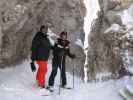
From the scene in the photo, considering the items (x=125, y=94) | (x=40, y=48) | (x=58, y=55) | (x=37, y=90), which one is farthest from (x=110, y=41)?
(x=125, y=94)

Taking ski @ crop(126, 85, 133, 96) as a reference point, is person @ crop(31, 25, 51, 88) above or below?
above

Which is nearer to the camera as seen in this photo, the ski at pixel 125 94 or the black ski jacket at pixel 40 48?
the ski at pixel 125 94

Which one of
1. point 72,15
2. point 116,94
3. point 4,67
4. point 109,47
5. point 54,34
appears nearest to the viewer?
point 116,94

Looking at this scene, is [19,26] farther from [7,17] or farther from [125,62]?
[125,62]

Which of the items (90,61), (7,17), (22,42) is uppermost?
(7,17)

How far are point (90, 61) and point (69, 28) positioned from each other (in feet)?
7.53

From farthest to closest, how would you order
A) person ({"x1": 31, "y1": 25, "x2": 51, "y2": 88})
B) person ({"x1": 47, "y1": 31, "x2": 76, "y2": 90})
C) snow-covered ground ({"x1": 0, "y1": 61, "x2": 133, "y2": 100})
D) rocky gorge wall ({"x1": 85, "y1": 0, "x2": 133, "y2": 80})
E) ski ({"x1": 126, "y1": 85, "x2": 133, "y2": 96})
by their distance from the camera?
rocky gorge wall ({"x1": 85, "y1": 0, "x2": 133, "y2": 80}), person ({"x1": 47, "y1": 31, "x2": 76, "y2": 90}), person ({"x1": 31, "y1": 25, "x2": 51, "y2": 88}), snow-covered ground ({"x1": 0, "y1": 61, "x2": 133, "y2": 100}), ski ({"x1": 126, "y1": 85, "x2": 133, "y2": 96})

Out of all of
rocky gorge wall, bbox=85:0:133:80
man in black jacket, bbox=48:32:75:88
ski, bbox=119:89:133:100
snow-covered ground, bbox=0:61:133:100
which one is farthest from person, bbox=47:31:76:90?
rocky gorge wall, bbox=85:0:133:80

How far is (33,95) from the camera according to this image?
1089 cm

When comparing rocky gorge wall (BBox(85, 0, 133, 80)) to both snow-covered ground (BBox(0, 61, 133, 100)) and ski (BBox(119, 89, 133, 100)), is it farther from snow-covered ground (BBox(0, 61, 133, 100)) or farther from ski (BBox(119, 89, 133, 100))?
ski (BBox(119, 89, 133, 100))

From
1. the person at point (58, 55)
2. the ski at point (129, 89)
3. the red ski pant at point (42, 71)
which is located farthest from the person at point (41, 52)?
the ski at point (129, 89)

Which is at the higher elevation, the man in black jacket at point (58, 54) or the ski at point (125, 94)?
the man in black jacket at point (58, 54)

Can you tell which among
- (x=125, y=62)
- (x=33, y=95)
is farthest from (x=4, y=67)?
(x=125, y=62)

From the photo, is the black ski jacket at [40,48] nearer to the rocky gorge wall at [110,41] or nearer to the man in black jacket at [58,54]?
the man in black jacket at [58,54]
